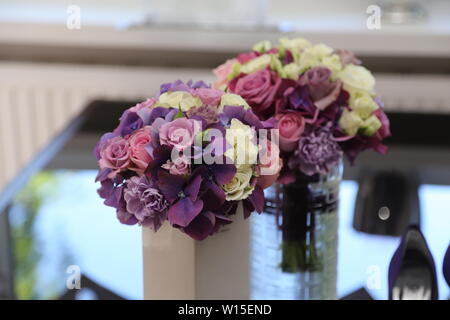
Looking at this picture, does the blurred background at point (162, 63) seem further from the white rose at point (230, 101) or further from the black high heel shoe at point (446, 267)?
the white rose at point (230, 101)

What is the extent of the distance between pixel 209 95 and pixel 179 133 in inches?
4.3

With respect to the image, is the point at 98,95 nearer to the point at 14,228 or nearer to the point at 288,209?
the point at 14,228

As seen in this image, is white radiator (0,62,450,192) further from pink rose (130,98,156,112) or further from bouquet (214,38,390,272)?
pink rose (130,98,156,112)

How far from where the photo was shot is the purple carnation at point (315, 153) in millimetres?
1132

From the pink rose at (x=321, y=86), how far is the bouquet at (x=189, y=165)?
0.79ft

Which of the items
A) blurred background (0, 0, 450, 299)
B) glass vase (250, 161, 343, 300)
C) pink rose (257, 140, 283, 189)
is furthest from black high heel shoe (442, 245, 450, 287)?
blurred background (0, 0, 450, 299)

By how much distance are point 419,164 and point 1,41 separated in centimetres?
177

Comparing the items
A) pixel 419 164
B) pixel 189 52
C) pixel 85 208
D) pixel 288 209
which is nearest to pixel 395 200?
pixel 419 164

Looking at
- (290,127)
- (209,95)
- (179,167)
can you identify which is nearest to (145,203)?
(179,167)

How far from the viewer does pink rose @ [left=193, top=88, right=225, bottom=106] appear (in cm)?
94

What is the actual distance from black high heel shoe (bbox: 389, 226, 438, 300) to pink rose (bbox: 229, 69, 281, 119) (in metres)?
0.31

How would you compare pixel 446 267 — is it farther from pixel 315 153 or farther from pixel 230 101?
pixel 230 101

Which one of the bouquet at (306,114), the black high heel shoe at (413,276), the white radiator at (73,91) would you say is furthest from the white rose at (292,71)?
the white radiator at (73,91)

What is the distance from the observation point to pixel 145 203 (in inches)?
34.4
